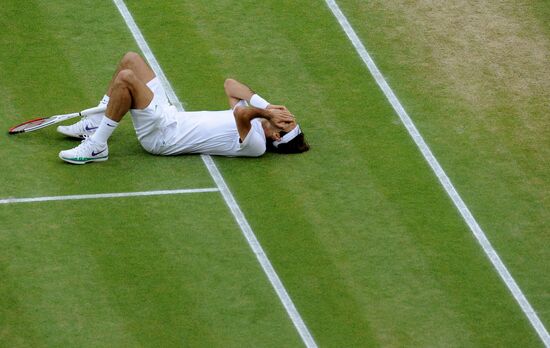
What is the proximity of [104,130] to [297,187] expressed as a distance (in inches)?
88.0

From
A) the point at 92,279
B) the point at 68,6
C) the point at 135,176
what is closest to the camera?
the point at 92,279

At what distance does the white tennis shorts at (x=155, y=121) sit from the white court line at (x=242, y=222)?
554 mm

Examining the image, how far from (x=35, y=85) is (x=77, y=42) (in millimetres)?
1220

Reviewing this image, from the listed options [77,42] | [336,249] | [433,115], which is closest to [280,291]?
[336,249]

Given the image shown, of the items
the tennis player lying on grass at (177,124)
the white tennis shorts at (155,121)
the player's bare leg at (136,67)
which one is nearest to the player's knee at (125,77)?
the tennis player lying on grass at (177,124)

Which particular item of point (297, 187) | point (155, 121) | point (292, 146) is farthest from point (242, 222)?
point (155, 121)

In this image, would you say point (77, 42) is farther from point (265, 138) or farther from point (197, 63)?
point (265, 138)

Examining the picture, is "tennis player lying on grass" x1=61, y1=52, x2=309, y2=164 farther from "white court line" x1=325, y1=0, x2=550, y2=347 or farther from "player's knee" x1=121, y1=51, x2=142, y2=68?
"white court line" x1=325, y1=0, x2=550, y2=347

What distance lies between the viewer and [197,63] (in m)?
17.5

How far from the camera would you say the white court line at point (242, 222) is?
13.3 metres

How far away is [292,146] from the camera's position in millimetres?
15789

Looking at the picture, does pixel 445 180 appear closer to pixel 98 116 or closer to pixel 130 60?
pixel 130 60

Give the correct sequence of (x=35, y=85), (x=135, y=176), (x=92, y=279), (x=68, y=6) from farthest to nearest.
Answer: (x=68, y=6)
(x=35, y=85)
(x=135, y=176)
(x=92, y=279)

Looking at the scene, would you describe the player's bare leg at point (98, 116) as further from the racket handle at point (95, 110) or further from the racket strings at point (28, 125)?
the racket strings at point (28, 125)
